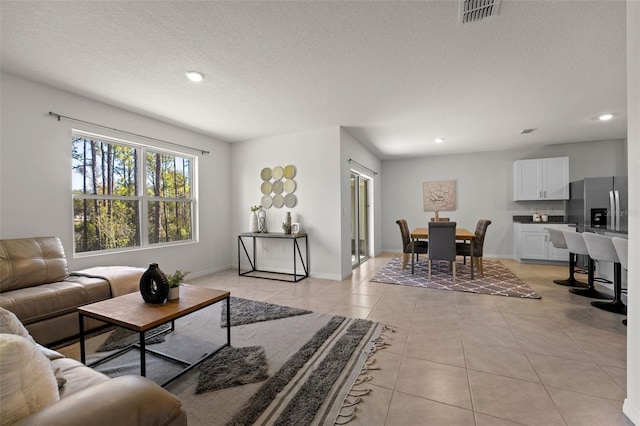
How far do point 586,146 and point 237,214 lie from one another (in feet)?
23.4

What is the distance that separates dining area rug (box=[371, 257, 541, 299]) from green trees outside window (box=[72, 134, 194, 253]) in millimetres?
3423

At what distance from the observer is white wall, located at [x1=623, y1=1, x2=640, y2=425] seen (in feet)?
4.46

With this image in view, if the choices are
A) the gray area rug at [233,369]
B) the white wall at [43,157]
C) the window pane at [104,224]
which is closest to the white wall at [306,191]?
the white wall at [43,157]

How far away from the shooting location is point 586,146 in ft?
17.6

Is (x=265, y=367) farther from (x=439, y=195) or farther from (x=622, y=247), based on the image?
(x=439, y=195)

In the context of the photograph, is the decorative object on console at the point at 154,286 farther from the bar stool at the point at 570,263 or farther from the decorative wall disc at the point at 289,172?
the bar stool at the point at 570,263

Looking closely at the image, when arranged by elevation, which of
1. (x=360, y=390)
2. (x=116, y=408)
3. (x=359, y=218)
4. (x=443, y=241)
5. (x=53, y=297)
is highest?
(x=359, y=218)

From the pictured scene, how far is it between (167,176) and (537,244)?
22.6 feet

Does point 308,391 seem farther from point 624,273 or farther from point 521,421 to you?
point 624,273

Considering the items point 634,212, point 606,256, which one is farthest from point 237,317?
point 606,256

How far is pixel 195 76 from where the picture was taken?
2.64 m

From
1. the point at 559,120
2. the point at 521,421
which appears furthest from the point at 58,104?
the point at 559,120

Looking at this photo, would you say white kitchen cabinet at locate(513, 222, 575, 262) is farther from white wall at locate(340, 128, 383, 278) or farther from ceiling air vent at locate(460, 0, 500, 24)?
ceiling air vent at locate(460, 0, 500, 24)

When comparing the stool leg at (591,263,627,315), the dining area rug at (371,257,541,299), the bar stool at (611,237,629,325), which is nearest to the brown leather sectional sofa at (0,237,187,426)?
the bar stool at (611,237,629,325)
